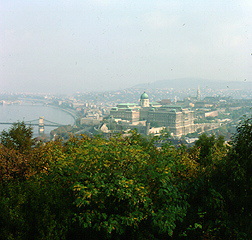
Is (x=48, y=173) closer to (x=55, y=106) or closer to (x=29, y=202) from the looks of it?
(x=29, y=202)

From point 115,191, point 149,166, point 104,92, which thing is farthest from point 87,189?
point 104,92

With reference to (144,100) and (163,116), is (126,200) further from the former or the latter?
(144,100)

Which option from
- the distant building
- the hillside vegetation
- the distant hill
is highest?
the distant hill

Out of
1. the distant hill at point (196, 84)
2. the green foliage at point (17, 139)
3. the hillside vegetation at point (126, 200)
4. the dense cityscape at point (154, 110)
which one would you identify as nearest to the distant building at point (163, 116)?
the dense cityscape at point (154, 110)

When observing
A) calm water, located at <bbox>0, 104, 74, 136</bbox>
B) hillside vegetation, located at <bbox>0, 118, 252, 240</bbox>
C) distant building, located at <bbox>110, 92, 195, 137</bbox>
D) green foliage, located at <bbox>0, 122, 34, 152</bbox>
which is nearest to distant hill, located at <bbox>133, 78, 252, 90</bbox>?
distant building, located at <bbox>110, 92, 195, 137</bbox>

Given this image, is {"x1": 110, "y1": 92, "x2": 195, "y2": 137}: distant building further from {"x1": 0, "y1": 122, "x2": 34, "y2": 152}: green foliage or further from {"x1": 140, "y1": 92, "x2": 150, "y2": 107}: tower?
{"x1": 0, "y1": 122, "x2": 34, "y2": 152}: green foliage

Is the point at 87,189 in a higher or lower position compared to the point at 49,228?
higher
